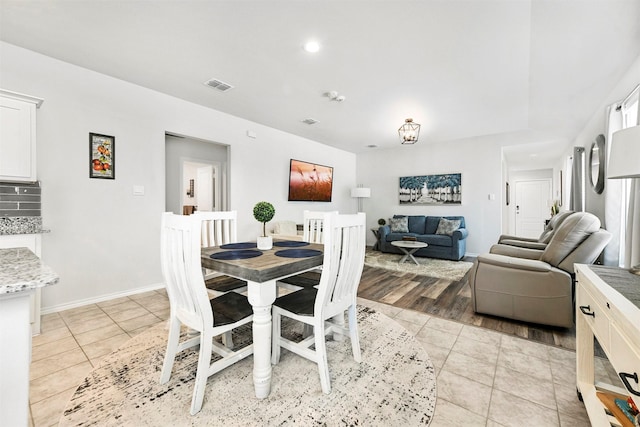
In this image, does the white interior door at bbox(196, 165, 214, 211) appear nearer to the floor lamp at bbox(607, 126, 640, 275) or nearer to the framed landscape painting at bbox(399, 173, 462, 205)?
the framed landscape painting at bbox(399, 173, 462, 205)

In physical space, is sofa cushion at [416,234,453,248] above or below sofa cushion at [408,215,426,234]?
below

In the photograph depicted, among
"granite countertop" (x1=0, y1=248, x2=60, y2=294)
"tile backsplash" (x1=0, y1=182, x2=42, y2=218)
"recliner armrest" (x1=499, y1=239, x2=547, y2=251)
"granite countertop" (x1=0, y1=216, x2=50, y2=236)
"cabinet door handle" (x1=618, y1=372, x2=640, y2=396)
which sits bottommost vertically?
"cabinet door handle" (x1=618, y1=372, x2=640, y2=396)

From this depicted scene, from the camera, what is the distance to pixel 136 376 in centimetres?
163

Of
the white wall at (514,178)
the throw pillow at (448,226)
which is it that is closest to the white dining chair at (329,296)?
the throw pillow at (448,226)

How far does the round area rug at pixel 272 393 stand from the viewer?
132 cm

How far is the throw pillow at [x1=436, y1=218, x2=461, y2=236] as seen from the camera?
17.4ft

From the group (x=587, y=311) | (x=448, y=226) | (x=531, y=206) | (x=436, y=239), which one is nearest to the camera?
(x=587, y=311)

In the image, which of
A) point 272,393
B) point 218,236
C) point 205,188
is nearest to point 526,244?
point 272,393

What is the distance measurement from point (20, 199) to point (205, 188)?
2.73 metres

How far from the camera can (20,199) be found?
94.3 inches

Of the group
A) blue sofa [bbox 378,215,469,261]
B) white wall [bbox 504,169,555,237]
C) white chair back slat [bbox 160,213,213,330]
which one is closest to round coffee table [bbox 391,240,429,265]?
blue sofa [bbox 378,215,469,261]

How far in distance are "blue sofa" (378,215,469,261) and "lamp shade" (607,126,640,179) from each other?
3811 mm

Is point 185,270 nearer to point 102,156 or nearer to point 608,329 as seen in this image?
point 608,329

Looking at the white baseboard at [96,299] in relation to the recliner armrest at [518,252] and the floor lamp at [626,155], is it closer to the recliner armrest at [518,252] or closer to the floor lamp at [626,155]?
the floor lamp at [626,155]
